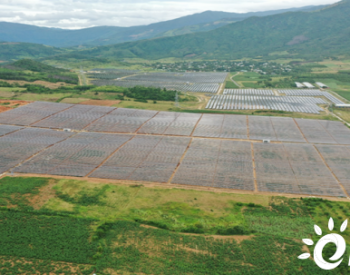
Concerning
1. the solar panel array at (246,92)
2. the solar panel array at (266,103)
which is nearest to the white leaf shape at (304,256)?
the solar panel array at (266,103)

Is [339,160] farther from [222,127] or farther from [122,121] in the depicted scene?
[122,121]

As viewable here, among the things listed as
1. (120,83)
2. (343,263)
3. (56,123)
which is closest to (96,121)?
(56,123)

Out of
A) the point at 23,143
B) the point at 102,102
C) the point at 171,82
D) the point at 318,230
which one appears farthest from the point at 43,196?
the point at 171,82

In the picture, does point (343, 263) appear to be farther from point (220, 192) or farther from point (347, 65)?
point (347, 65)

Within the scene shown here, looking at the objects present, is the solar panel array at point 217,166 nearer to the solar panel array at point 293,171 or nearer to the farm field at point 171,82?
the solar panel array at point 293,171

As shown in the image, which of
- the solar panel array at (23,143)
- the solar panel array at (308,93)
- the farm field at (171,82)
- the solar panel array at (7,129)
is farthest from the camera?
the farm field at (171,82)

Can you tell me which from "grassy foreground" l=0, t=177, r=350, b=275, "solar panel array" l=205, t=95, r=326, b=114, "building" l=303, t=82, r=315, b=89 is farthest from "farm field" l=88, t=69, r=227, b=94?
"grassy foreground" l=0, t=177, r=350, b=275
